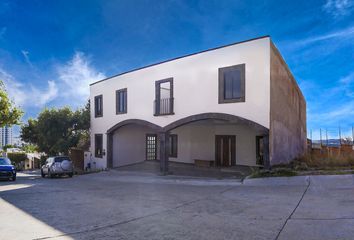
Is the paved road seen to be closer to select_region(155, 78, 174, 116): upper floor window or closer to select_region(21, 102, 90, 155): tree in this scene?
select_region(155, 78, 174, 116): upper floor window

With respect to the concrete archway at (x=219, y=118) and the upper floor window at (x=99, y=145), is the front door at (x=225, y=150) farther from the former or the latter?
the upper floor window at (x=99, y=145)

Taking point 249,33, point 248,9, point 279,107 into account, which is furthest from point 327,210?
point 248,9

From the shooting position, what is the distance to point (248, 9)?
14547 mm

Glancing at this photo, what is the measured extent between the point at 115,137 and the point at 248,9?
1416 cm

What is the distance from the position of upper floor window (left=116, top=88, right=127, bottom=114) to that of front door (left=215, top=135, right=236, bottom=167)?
24.9 feet

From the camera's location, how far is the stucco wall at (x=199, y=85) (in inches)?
506

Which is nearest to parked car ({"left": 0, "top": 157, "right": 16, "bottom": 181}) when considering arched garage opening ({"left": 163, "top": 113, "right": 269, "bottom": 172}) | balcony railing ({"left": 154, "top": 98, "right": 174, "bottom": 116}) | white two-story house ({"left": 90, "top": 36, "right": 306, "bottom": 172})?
white two-story house ({"left": 90, "top": 36, "right": 306, "bottom": 172})

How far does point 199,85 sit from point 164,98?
3.46 metres

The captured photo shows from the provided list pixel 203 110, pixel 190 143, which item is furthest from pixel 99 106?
pixel 203 110

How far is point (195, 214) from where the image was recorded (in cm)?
702

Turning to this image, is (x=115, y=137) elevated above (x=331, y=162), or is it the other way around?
(x=115, y=137)

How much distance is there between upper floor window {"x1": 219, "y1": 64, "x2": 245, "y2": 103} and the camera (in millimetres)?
13523

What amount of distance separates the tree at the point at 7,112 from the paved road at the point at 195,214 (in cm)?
1683

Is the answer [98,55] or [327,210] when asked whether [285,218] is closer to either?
[327,210]
